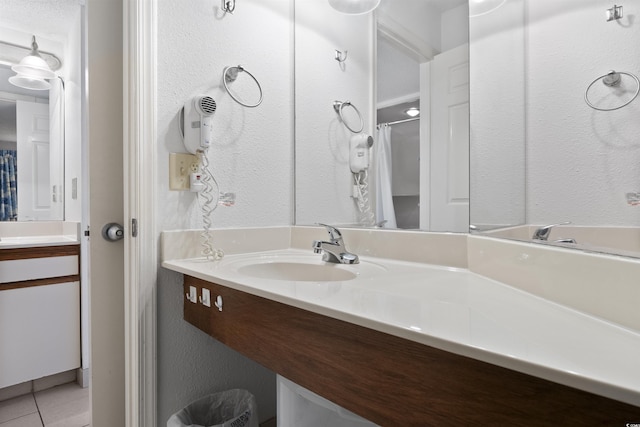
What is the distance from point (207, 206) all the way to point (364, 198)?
0.67 m

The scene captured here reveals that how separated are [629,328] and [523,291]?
24 centimetres

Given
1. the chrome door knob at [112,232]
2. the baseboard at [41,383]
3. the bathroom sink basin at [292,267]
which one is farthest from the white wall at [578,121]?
the baseboard at [41,383]

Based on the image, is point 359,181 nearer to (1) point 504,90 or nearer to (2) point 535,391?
(1) point 504,90

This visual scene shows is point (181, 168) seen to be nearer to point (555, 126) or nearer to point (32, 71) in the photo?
point (555, 126)

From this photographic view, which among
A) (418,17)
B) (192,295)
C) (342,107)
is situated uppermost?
(418,17)

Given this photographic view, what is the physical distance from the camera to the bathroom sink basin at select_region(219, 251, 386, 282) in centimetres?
113

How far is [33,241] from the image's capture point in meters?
2.02

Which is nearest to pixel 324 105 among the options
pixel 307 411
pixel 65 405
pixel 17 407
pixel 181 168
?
pixel 181 168

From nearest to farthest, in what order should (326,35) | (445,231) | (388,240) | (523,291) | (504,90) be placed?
(523,291) < (504,90) < (445,231) < (388,240) < (326,35)

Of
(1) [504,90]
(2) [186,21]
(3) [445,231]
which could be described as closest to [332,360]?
(3) [445,231]

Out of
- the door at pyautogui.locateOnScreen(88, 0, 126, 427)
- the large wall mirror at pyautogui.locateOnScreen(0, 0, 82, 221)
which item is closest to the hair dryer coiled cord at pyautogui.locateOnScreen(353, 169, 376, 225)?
the door at pyautogui.locateOnScreen(88, 0, 126, 427)

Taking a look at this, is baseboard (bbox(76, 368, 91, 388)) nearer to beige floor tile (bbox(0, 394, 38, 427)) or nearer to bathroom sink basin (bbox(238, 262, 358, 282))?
beige floor tile (bbox(0, 394, 38, 427))

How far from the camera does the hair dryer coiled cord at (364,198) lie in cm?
141

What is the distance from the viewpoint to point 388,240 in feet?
4.09
